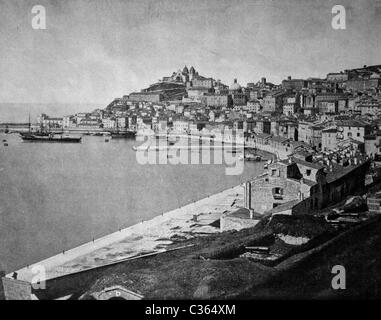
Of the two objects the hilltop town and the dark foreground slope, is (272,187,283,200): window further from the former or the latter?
the dark foreground slope

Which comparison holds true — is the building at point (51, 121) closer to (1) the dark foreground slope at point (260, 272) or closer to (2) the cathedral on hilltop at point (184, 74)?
(2) the cathedral on hilltop at point (184, 74)

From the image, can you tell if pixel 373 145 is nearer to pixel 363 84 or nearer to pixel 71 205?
pixel 363 84

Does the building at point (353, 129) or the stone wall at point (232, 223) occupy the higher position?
the building at point (353, 129)

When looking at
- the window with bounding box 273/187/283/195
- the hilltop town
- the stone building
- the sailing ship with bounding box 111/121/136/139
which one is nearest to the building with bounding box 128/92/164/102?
the hilltop town

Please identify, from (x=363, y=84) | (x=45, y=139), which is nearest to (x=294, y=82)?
(x=363, y=84)

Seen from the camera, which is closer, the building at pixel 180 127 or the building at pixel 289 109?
the building at pixel 289 109

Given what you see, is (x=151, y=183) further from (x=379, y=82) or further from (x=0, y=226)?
(x=379, y=82)

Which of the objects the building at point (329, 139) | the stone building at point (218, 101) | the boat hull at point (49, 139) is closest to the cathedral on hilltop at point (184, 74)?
the building at point (329, 139)
